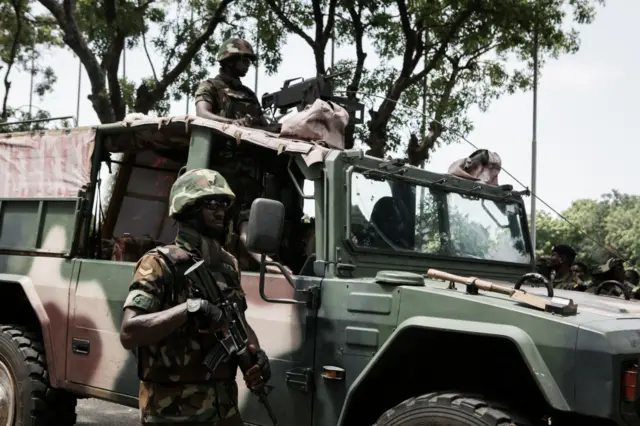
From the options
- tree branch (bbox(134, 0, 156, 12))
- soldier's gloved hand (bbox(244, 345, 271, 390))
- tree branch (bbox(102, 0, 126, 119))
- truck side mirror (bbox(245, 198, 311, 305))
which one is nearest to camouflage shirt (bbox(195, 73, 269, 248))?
truck side mirror (bbox(245, 198, 311, 305))

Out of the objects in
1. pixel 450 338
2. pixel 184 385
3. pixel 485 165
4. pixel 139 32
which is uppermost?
pixel 139 32

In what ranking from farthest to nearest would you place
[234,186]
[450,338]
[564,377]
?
1. [234,186]
2. [450,338]
3. [564,377]

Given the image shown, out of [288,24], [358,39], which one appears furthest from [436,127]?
[288,24]

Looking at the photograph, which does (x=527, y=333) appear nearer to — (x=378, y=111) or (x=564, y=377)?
(x=564, y=377)

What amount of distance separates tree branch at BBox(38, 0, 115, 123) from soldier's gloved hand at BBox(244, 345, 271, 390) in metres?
10.1

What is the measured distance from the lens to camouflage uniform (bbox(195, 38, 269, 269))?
4.34 meters

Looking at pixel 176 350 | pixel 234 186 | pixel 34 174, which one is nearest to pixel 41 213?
pixel 34 174

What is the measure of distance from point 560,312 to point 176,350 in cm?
149

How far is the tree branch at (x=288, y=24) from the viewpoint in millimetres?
14227

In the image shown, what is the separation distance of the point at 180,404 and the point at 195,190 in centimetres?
84

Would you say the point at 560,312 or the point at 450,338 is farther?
the point at 450,338

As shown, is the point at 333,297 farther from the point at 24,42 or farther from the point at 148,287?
the point at 24,42

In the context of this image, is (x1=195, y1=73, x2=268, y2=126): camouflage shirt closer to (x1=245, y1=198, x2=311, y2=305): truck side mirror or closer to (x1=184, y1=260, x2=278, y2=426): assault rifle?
(x1=245, y1=198, x2=311, y2=305): truck side mirror

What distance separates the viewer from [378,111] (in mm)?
13164
